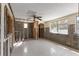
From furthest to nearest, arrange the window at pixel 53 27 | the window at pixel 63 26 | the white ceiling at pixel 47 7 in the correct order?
the window at pixel 53 27 → the window at pixel 63 26 → the white ceiling at pixel 47 7

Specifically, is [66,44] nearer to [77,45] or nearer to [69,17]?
[77,45]

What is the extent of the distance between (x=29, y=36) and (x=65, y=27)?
594cm

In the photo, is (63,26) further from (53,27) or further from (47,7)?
(47,7)

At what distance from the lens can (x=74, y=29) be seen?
23.2 feet

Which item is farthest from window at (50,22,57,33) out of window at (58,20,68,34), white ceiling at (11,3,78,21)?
white ceiling at (11,3,78,21)

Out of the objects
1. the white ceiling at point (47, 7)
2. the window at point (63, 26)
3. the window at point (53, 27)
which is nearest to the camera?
the white ceiling at point (47, 7)

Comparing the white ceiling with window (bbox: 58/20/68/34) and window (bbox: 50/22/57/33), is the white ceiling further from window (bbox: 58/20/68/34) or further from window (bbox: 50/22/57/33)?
window (bbox: 50/22/57/33)

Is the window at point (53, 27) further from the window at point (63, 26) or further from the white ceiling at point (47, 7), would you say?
the white ceiling at point (47, 7)

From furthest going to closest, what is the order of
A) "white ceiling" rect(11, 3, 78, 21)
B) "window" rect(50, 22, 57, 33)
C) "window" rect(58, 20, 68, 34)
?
1. "window" rect(50, 22, 57, 33)
2. "window" rect(58, 20, 68, 34)
3. "white ceiling" rect(11, 3, 78, 21)

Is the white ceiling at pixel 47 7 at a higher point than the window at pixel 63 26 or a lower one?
higher

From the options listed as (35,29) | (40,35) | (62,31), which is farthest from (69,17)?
(40,35)

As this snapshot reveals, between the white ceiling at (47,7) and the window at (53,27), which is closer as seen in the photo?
the white ceiling at (47,7)

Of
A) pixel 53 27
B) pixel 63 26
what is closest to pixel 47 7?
pixel 63 26

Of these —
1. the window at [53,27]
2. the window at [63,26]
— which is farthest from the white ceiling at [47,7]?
the window at [53,27]
